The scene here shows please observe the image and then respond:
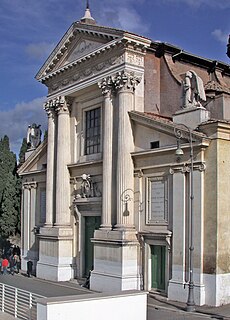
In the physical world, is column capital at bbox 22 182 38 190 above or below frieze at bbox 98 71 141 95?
below

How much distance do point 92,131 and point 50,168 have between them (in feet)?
13.3

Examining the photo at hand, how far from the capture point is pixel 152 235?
2280 centimetres

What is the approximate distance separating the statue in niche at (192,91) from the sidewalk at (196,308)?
27.2 ft

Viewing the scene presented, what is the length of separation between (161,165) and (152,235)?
3.19 metres

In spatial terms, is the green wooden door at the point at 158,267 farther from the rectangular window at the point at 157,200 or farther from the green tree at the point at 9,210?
the green tree at the point at 9,210

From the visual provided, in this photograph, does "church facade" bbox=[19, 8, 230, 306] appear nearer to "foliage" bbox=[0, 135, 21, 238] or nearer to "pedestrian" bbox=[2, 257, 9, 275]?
"pedestrian" bbox=[2, 257, 9, 275]

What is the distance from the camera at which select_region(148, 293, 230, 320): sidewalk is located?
18.2 meters

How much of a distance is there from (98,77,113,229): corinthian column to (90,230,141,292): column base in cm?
82

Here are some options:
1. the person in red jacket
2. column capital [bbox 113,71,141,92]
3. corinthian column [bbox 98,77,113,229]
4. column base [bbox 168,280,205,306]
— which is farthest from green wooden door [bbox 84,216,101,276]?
column capital [bbox 113,71,141,92]

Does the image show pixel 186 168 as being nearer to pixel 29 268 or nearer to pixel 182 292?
pixel 182 292

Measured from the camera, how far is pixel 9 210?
46.2 metres

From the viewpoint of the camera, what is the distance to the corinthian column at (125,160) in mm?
23969

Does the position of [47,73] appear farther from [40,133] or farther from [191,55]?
[191,55]

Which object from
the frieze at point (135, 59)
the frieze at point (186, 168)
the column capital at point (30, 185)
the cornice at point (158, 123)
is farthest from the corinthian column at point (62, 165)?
the frieze at point (186, 168)
